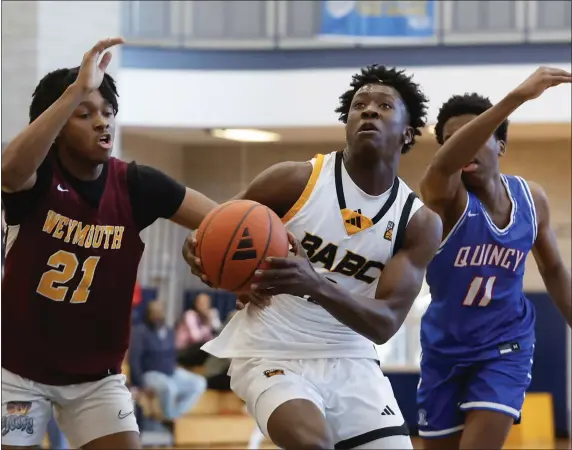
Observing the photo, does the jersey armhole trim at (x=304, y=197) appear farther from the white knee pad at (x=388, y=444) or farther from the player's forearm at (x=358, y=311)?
the white knee pad at (x=388, y=444)

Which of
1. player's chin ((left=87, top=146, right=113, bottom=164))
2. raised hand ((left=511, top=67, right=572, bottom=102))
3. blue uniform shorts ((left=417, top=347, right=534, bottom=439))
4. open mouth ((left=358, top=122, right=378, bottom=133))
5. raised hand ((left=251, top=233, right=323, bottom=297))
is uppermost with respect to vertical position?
raised hand ((left=511, top=67, right=572, bottom=102))

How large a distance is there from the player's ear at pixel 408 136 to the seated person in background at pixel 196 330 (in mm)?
9385

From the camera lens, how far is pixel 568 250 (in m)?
15.7

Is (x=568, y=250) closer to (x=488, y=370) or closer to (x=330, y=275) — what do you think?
(x=488, y=370)

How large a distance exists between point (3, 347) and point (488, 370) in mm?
2241

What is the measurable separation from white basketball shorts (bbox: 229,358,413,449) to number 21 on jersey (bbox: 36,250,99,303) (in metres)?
0.80

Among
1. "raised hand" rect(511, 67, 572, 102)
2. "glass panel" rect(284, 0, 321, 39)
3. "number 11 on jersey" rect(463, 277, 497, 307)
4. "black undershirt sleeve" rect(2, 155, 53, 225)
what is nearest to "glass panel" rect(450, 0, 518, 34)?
"glass panel" rect(284, 0, 321, 39)

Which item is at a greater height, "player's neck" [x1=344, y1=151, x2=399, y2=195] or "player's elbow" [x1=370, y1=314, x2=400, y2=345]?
"player's neck" [x1=344, y1=151, x2=399, y2=195]

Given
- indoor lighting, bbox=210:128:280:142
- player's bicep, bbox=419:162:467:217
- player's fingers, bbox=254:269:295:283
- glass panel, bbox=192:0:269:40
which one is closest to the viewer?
player's fingers, bbox=254:269:295:283

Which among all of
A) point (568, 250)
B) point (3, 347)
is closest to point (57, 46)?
point (568, 250)

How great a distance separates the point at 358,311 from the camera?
4.22 meters

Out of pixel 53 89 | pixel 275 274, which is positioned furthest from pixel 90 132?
pixel 275 274

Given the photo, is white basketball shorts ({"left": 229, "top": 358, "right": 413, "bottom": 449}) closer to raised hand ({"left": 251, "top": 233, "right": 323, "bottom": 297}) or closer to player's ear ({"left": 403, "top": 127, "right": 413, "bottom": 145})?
raised hand ({"left": 251, "top": 233, "right": 323, "bottom": 297})

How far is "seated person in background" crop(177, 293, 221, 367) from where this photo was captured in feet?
45.9
